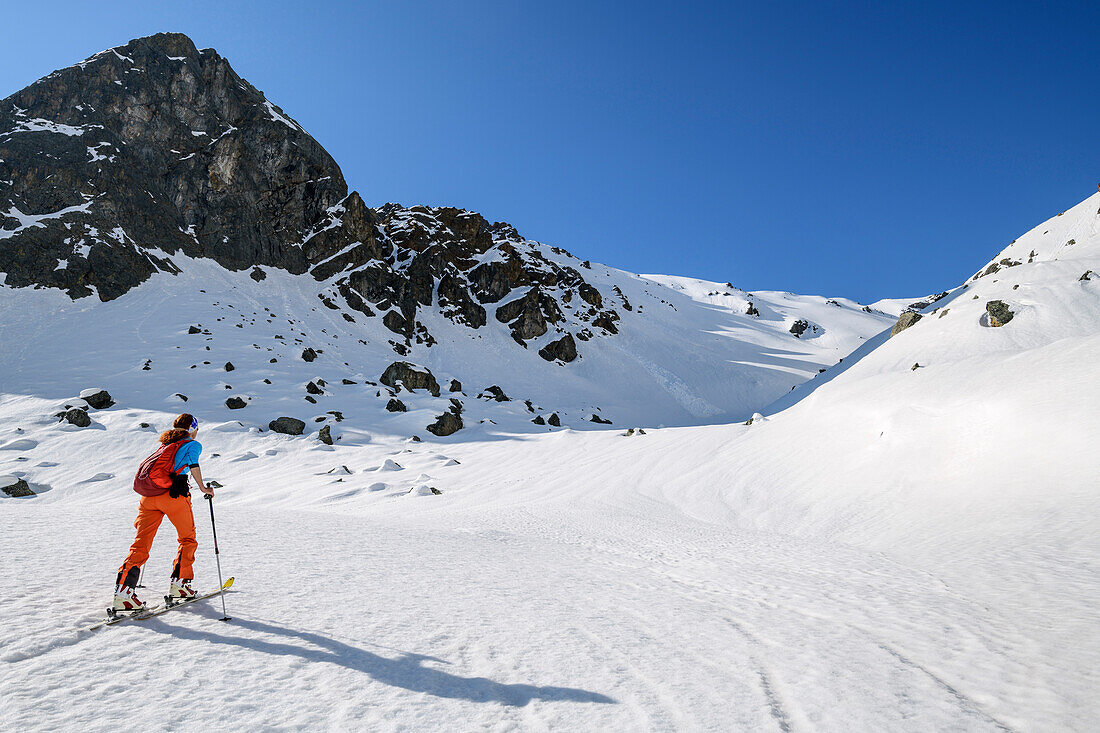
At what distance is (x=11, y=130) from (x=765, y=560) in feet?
223

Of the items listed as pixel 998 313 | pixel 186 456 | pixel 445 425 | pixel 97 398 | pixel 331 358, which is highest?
pixel 998 313

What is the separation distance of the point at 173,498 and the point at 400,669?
317 centimetres

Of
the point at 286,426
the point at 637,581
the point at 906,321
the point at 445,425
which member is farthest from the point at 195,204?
the point at 906,321

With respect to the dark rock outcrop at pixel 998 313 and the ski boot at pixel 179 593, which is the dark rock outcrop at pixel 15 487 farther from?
the dark rock outcrop at pixel 998 313

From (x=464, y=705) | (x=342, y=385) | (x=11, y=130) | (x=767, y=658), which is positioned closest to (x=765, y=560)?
(x=767, y=658)

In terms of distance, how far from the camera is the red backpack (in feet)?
15.2

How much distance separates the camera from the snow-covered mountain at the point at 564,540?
2984 mm

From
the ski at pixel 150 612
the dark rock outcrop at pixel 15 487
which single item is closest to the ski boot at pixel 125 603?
the ski at pixel 150 612

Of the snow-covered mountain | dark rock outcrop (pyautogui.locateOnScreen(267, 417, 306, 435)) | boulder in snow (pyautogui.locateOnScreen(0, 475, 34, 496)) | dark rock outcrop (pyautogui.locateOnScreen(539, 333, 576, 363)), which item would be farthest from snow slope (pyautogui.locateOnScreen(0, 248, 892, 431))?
boulder in snow (pyautogui.locateOnScreen(0, 475, 34, 496))

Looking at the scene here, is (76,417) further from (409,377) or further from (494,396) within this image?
(494,396)

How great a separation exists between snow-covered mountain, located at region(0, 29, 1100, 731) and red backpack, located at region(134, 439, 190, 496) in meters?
1.02

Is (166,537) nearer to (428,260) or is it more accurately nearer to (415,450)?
(415,450)

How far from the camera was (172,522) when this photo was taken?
4699 mm

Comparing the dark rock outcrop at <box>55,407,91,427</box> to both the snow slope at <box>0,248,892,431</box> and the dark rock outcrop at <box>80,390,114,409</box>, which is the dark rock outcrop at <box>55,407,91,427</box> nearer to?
the dark rock outcrop at <box>80,390,114,409</box>
